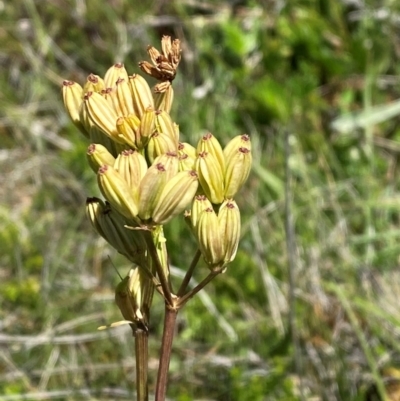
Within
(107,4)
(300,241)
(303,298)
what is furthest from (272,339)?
(107,4)

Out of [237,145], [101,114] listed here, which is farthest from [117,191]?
[237,145]

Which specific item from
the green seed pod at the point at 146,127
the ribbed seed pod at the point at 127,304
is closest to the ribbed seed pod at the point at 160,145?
the green seed pod at the point at 146,127

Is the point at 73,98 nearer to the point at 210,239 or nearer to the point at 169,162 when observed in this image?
the point at 169,162

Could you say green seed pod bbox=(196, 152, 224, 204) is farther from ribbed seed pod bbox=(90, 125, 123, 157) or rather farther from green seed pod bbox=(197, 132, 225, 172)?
ribbed seed pod bbox=(90, 125, 123, 157)

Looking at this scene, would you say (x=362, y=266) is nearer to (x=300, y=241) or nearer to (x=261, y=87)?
(x=300, y=241)

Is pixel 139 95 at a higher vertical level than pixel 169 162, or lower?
higher

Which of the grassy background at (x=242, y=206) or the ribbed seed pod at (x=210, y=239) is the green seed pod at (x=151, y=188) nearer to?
the ribbed seed pod at (x=210, y=239)

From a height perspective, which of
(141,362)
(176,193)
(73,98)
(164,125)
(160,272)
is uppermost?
(73,98)
